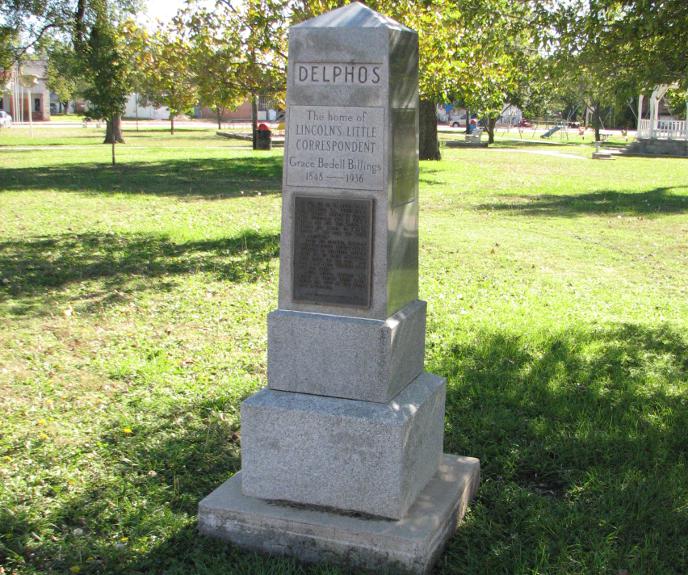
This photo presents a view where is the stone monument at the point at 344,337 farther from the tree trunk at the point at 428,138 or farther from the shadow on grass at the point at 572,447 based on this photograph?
the tree trunk at the point at 428,138

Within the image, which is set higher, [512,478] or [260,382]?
[260,382]

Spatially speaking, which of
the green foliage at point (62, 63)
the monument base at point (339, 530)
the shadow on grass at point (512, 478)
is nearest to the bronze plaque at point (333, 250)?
the monument base at point (339, 530)

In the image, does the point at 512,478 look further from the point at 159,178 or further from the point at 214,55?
the point at 159,178

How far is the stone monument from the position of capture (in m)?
3.65

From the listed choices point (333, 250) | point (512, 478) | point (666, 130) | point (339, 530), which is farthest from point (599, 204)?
point (666, 130)

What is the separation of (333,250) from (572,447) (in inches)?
83.4

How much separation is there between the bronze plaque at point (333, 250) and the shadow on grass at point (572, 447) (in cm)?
134

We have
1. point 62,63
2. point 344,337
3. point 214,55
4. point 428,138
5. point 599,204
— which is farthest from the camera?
point 62,63

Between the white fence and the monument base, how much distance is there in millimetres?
39694

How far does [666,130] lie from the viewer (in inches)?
1641

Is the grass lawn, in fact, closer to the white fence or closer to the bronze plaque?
the bronze plaque

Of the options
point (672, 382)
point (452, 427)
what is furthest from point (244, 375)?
point (672, 382)

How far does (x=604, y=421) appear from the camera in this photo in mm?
5281

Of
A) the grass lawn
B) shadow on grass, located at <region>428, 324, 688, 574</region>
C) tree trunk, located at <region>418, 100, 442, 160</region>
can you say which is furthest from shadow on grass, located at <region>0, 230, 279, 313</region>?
tree trunk, located at <region>418, 100, 442, 160</region>
